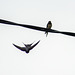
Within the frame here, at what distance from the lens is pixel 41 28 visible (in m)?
3.84

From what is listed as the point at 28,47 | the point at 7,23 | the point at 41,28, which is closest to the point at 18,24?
the point at 7,23

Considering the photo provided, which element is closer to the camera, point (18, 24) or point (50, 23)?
point (18, 24)

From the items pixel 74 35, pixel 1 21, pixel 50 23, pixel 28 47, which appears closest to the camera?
pixel 1 21

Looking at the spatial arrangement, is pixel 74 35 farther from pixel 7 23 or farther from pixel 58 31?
pixel 7 23

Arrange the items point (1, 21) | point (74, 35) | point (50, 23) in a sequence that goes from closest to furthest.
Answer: point (1, 21)
point (74, 35)
point (50, 23)

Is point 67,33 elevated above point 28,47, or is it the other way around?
point 67,33

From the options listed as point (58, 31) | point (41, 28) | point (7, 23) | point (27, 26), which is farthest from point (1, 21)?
point (58, 31)

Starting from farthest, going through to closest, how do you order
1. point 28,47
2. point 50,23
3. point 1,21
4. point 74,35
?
point 50,23 → point 28,47 → point 74,35 → point 1,21

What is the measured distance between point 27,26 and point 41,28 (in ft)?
1.04

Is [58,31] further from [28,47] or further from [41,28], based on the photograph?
[28,47]

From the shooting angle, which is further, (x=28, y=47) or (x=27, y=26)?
(x=28, y=47)

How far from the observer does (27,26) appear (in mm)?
3709

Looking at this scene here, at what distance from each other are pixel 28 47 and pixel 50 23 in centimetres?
165

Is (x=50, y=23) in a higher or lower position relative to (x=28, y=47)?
higher
